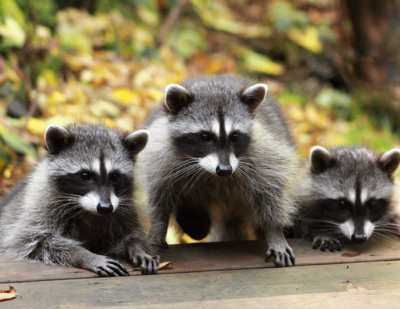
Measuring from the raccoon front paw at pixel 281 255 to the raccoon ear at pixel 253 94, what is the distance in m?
0.84

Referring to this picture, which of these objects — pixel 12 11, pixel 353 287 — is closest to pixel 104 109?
pixel 12 11

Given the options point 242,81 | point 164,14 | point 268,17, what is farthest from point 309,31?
point 242,81

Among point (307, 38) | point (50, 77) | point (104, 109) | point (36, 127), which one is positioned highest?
point (307, 38)

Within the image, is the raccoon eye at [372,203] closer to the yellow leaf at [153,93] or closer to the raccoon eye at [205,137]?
the raccoon eye at [205,137]

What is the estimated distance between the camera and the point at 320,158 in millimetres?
3312

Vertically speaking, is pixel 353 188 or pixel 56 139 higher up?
pixel 56 139

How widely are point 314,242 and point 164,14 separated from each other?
5129 mm

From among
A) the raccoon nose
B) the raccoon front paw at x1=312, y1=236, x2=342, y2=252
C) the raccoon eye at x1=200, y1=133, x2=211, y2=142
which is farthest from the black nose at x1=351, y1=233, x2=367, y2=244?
the raccoon eye at x1=200, y1=133, x2=211, y2=142

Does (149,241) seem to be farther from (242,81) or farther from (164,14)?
(164,14)

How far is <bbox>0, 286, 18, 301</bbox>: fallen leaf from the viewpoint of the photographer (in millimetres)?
2227

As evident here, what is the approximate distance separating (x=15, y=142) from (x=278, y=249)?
97.4 inches

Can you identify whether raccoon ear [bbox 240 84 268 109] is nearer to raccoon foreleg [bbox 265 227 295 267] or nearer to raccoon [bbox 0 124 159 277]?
raccoon [bbox 0 124 159 277]

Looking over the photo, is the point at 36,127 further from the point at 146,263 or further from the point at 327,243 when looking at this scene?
the point at 327,243

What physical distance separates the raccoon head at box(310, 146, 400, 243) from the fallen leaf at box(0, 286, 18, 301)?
1927 millimetres
